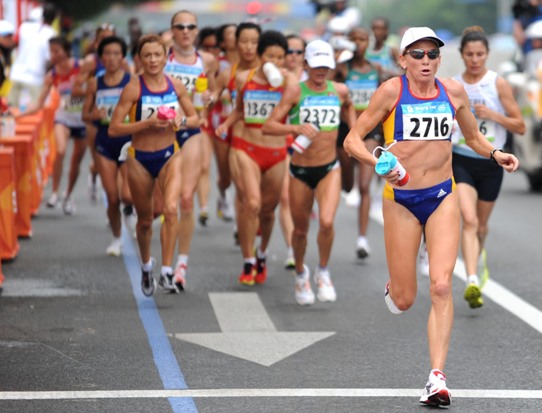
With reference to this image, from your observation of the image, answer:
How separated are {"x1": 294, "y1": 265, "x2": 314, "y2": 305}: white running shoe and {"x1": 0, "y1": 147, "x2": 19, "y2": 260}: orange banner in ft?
10.6

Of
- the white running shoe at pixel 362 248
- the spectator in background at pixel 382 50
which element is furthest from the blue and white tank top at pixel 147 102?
the spectator in background at pixel 382 50

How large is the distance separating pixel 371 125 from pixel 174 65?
512cm

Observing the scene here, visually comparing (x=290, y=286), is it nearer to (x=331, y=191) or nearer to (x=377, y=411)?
(x=331, y=191)

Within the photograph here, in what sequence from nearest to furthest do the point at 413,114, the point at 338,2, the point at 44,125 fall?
the point at 413,114
the point at 44,125
the point at 338,2

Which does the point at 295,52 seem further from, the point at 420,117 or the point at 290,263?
the point at 420,117

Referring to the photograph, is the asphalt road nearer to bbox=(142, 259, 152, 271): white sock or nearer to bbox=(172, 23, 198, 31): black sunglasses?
bbox=(142, 259, 152, 271): white sock

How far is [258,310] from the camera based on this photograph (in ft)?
38.9

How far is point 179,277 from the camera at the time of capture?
12781mm

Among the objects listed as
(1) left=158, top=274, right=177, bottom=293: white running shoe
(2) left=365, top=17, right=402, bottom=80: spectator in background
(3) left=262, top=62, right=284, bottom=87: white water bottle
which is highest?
(3) left=262, top=62, right=284, bottom=87: white water bottle

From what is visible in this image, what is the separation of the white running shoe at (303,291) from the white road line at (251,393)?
3.37 m

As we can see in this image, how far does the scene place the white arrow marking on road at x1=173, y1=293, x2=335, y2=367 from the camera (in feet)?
32.7

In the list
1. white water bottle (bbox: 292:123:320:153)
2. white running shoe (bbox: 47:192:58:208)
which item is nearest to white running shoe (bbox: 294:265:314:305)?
white water bottle (bbox: 292:123:320:153)

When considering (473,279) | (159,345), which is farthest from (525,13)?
(159,345)

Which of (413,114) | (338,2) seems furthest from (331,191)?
(338,2)
